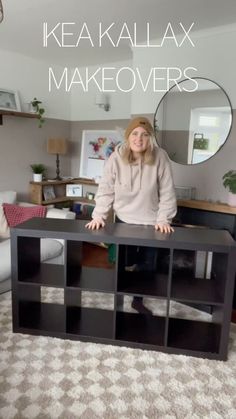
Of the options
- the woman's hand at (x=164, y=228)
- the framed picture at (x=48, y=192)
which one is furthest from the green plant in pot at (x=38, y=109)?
the woman's hand at (x=164, y=228)

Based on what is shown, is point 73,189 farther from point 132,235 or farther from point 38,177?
point 132,235

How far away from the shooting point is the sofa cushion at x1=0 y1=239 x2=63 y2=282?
250cm

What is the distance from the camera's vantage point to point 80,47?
3373mm

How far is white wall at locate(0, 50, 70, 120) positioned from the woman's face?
230 centimetres

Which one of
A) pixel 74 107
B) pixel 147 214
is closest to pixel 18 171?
pixel 74 107

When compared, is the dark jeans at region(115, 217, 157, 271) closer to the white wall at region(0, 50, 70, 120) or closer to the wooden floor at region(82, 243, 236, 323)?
the wooden floor at region(82, 243, 236, 323)

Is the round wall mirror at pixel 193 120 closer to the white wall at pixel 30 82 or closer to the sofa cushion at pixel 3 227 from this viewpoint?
the white wall at pixel 30 82

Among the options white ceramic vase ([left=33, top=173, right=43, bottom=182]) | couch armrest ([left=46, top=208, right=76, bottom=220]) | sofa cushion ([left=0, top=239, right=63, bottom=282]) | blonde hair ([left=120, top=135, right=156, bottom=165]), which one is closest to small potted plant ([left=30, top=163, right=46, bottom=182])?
white ceramic vase ([left=33, top=173, right=43, bottom=182])

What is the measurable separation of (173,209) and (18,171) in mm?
2477

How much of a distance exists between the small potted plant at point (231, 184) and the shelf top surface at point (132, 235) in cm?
97

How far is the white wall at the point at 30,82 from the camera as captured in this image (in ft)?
11.9

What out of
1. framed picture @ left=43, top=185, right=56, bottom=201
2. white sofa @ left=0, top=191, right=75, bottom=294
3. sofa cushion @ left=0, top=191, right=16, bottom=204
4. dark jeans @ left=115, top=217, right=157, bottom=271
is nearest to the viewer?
dark jeans @ left=115, top=217, right=157, bottom=271

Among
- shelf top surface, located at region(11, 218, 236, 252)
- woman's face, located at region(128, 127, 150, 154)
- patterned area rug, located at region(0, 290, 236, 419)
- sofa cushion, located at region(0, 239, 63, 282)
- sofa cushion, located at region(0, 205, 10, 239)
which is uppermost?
woman's face, located at region(128, 127, 150, 154)

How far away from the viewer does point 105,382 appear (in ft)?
5.51
